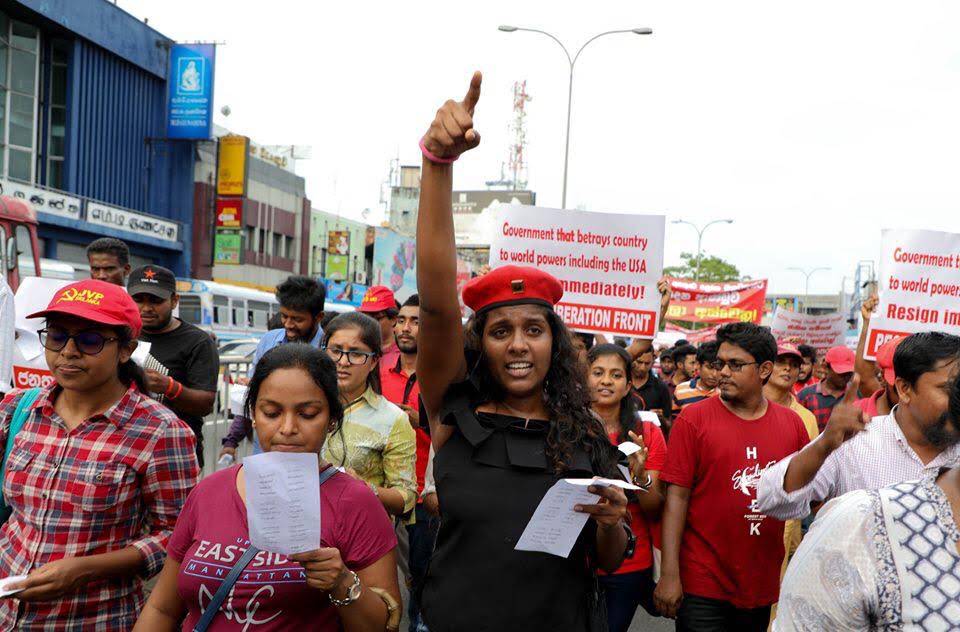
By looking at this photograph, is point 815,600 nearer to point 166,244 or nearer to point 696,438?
point 696,438

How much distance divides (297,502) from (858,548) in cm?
124

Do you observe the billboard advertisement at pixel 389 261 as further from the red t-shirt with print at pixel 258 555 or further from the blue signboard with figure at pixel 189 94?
the red t-shirt with print at pixel 258 555

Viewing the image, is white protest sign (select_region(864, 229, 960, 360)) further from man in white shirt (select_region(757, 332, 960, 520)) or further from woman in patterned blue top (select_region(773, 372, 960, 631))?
woman in patterned blue top (select_region(773, 372, 960, 631))

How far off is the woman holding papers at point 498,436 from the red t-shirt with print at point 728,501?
5.19 feet

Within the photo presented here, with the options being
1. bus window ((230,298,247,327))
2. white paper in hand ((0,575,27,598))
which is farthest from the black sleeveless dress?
bus window ((230,298,247,327))

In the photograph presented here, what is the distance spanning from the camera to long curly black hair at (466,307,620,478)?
101 inches

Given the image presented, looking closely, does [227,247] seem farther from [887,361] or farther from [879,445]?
[879,445]

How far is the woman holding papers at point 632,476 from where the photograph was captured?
14.0ft

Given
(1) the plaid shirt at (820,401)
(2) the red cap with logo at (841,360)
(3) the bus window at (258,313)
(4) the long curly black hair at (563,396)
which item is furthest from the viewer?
(3) the bus window at (258,313)

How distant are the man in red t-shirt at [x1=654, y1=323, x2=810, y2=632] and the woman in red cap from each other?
2233mm

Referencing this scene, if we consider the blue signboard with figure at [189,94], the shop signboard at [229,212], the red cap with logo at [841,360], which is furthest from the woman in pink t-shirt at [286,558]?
the shop signboard at [229,212]

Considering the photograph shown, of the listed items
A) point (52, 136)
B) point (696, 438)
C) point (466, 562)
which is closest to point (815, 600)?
point (466, 562)

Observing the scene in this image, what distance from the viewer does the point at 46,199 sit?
2742cm

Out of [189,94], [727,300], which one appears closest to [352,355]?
[727,300]
